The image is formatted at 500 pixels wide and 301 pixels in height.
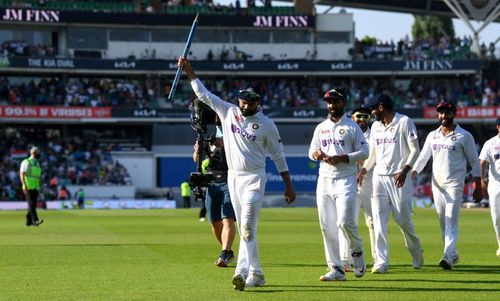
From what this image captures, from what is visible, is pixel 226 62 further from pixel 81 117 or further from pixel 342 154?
pixel 342 154

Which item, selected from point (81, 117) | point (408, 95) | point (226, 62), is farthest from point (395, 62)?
point (81, 117)

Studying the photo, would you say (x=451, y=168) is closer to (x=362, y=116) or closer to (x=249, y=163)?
(x=362, y=116)

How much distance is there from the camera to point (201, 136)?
14805mm

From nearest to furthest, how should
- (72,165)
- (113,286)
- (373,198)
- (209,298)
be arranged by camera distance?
(209,298) < (113,286) < (373,198) < (72,165)

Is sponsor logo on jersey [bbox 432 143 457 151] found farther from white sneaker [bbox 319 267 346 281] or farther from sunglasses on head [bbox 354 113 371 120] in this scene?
white sneaker [bbox 319 267 346 281]

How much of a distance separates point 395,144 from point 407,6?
61.9 metres

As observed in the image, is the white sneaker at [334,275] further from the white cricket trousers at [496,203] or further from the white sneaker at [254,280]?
the white cricket trousers at [496,203]

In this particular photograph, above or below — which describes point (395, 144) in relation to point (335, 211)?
above

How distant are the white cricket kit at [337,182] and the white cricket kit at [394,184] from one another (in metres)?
1.60

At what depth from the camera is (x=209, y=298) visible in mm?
11180

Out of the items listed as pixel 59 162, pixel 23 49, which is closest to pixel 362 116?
pixel 59 162

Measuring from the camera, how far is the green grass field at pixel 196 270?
38.2 feet

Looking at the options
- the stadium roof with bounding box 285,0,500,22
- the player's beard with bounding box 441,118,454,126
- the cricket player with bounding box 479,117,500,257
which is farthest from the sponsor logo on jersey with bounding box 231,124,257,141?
the stadium roof with bounding box 285,0,500,22

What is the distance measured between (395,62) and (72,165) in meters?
22.3
